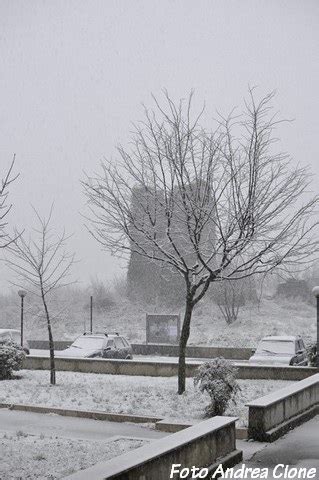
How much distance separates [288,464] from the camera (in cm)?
910

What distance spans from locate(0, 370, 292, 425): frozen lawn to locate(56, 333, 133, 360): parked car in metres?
3.27

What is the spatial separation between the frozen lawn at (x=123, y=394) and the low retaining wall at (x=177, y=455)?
306 centimetres

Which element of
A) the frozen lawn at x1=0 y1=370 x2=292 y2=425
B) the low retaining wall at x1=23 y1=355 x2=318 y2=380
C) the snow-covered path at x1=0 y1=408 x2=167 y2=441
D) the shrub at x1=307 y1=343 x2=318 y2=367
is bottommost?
the snow-covered path at x1=0 y1=408 x2=167 y2=441

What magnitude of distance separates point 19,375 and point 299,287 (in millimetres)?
45183

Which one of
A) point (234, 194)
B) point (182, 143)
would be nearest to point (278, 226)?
point (234, 194)

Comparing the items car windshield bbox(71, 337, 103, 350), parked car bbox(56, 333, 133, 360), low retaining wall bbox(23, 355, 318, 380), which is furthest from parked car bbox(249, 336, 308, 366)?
car windshield bbox(71, 337, 103, 350)

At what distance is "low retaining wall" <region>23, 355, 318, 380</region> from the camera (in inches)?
739

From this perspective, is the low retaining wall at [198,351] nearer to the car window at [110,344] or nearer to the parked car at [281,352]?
the car window at [110,344]

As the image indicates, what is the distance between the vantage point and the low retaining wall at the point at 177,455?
6363 millimetres

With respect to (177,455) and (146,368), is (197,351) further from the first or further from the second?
(177,455)

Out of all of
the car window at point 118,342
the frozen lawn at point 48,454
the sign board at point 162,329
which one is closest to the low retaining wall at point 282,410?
the frozen lawn at point 48,454

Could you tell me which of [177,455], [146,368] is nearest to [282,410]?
[177,455]

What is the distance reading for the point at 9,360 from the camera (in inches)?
754

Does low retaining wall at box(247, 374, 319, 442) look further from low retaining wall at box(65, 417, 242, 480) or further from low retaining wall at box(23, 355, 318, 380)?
low retaining wall at box(23, 355, 318, 380)
